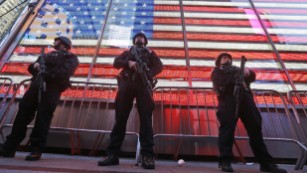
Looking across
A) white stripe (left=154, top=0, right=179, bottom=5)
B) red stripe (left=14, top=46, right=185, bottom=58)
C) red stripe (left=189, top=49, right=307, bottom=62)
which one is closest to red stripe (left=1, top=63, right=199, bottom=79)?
red stripe (left=14, top=46, right=185, bottom=58)

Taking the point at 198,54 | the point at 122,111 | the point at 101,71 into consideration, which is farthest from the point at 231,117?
the point at 198,54

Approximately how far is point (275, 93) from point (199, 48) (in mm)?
3056

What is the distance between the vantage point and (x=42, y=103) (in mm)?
3443

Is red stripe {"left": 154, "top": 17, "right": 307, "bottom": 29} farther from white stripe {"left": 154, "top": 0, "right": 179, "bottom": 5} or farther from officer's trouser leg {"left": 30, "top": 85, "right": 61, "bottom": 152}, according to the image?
officer's trouser leg {"left": 30, "top": 85, "right": 61, "bottom": 152}

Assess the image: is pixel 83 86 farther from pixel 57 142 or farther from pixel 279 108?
pixel 279 108

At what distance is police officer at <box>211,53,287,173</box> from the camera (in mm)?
3242

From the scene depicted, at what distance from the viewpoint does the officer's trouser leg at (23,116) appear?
3.36 meters

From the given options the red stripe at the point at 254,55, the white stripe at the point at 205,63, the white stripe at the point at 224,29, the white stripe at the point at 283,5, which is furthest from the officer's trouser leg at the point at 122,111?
the white stripe at the point at 283,5

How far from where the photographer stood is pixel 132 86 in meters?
3.38

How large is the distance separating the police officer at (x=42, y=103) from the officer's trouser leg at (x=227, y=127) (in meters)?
2.01

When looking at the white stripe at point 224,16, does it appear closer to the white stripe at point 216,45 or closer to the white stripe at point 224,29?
the white stripe at point 224,29

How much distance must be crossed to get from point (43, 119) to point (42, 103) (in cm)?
20

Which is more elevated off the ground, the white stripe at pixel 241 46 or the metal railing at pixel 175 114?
the white stripe at pixel 241 46

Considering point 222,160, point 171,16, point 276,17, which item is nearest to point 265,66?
point 276,17
